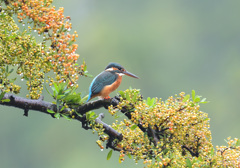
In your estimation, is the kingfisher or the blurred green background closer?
the kingfisher

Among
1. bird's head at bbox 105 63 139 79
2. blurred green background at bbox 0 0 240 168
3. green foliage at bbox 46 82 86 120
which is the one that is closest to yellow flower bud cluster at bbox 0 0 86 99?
green foliage at bbox 46 82 86 120

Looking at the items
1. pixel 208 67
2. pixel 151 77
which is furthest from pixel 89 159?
pixel 208 67

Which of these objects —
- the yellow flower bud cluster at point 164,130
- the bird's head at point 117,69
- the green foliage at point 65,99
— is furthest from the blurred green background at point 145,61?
the yellow flower bud cluster at point 164,130

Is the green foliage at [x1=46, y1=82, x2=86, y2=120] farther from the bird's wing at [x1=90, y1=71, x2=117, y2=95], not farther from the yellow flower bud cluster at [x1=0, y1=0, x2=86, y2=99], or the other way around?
the bird's wing at [x1=90, y1=71, x2=117, y2=95]

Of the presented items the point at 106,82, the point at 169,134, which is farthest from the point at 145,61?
the point at 169,134

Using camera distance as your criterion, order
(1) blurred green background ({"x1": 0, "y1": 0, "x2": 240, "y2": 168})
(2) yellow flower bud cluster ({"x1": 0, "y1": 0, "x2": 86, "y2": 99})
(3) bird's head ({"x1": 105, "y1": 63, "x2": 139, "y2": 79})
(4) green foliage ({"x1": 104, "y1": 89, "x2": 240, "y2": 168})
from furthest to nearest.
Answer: (1) blurred green background ({"x1": 0, "y1": 0, "x2": 240, "y2": 168})
(3) bird's head ({"x1": 105, "y1": 63, "x2": 139, "y2": 79})
(2) yellow flower bud cluster ({"x1": 0, "y1": 0, "x2": 86, "y2": 99})
(4) green foliage ({"x1": 104, "y1": 89, "x2": 240, "y2": 168})

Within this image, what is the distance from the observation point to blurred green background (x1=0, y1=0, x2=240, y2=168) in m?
73.4

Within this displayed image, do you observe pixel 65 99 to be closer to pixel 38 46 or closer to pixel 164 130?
pixel 38 46

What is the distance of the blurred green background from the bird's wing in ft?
171

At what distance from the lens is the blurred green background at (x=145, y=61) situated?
73375mm

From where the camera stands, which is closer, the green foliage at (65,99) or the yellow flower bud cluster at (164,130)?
the yellow flower bud cluster at (164,130)

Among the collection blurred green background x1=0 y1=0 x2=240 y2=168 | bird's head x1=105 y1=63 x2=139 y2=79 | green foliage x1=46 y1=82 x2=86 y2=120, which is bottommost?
green foliage x1=46 y1=82 x2=86 y2=120

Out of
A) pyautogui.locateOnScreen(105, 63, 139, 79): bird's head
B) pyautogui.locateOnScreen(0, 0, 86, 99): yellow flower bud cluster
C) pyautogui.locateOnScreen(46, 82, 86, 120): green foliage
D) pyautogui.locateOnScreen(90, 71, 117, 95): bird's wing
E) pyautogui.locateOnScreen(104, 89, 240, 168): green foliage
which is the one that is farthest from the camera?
pyautogui.locateOnScreen(105, 63, 139, 79): bird's head

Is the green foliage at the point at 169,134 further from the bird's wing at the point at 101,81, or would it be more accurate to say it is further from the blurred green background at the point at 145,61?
the blurred green background at the point at 145,61
